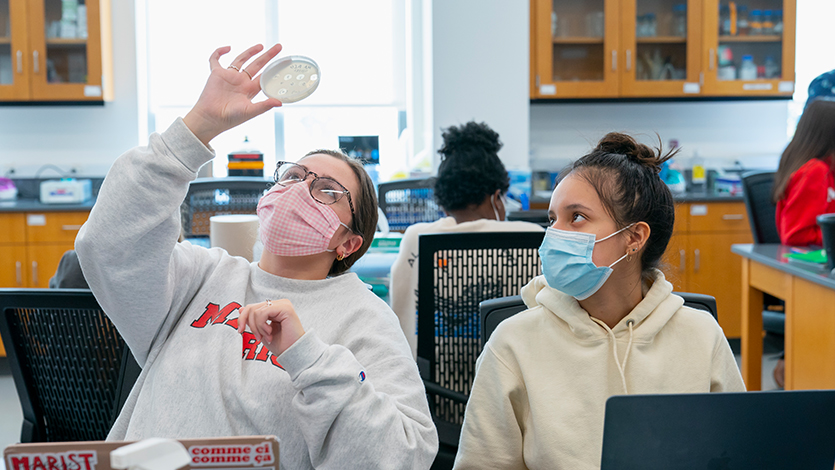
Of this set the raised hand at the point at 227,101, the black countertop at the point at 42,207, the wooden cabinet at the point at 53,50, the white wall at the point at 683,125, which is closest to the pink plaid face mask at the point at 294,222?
the raised hand at the point at 227,101

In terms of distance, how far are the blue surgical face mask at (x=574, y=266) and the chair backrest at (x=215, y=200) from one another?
1.42 m

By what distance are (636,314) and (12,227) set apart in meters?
3.77

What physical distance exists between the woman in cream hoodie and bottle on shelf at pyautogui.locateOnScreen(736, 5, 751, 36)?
370 centimetres

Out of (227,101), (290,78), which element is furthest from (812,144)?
(227,101)

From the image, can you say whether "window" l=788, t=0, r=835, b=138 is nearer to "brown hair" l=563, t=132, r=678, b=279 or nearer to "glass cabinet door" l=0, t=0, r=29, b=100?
"brown hair" l=563, t=132, r=678, b=279

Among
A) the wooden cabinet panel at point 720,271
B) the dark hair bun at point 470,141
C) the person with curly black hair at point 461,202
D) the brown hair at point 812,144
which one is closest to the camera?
the person with curly black hair at point 461,202

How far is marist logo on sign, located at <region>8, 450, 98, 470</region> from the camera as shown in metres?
0.57

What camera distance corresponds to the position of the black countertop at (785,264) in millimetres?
2220

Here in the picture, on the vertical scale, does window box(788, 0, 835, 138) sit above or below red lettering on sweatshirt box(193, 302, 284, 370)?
above

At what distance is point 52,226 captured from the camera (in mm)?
3951

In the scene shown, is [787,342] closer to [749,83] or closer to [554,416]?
[554,416]

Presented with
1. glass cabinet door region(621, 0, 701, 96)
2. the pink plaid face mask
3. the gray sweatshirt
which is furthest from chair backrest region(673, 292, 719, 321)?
glass cabinet door region(621, 0, 701, 96)

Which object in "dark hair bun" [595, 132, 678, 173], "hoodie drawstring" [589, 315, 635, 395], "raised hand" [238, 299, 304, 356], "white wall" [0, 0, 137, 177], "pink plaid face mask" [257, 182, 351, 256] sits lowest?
"hoodie drawstring" [589, 315, 635, 395]

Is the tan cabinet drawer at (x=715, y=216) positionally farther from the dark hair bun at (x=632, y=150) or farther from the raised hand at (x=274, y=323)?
the raised hand at (x=274, y=323)
